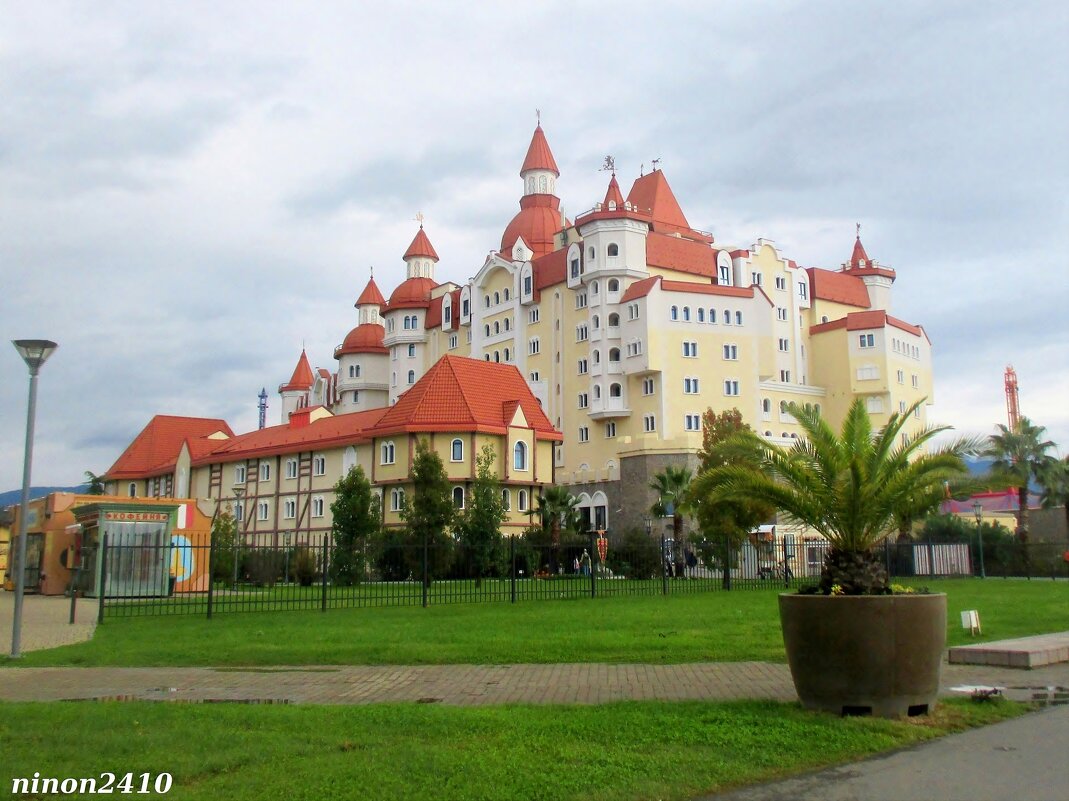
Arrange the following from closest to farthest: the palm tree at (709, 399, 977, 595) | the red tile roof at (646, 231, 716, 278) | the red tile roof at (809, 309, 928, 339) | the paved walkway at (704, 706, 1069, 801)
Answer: the paved walkway at (704, 706, 1069, 801)
the palm tree at (709, 399, 977, 595)
the red tile roof at (646, 231, 716, 278)
the red tile roof at (809, 309, 928, 339)

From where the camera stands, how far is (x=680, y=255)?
75.8 meters

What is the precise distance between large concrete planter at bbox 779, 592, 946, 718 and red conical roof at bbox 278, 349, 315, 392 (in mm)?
108793

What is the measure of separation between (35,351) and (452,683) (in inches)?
394

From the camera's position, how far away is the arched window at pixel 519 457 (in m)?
55.8

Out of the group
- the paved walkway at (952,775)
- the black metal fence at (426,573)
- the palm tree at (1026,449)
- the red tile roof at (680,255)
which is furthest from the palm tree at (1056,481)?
the paved walkway at (952,775)

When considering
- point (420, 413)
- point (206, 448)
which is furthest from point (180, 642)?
point (206, 448)

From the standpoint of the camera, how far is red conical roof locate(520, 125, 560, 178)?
89.9 meters

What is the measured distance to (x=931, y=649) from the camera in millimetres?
9047

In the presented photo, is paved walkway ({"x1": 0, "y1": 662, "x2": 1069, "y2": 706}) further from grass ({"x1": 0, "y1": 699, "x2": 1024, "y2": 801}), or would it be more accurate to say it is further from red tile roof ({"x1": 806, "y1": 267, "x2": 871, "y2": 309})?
red tile roof ({"x1": 806, "y1": 267, "x2": 871, "y2": 309})

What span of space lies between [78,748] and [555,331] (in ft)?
230

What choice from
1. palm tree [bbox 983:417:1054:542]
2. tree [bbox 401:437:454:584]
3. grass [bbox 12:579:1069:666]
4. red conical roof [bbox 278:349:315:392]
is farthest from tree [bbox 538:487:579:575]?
red conical roof [bbox 278:349:315:392]

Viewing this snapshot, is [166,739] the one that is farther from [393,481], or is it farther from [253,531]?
[253,531]

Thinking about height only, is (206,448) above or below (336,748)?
above

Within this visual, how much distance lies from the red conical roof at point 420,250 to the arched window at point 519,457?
4236cm
